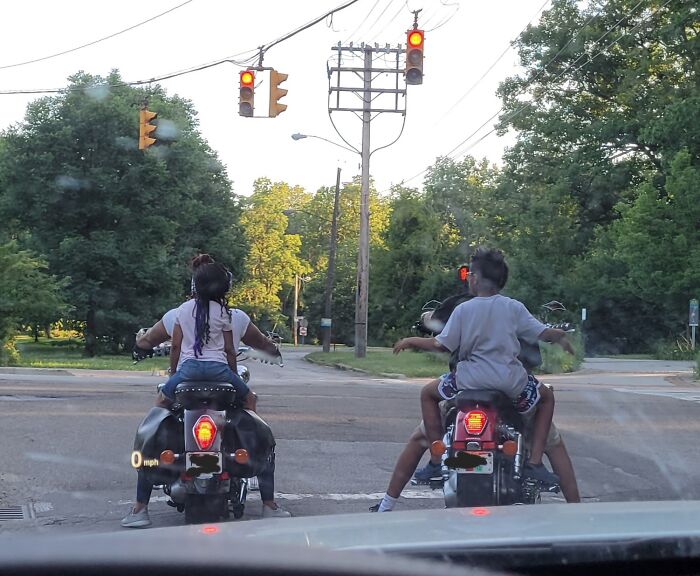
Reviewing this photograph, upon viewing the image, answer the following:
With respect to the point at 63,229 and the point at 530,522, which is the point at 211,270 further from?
the point at 63,229

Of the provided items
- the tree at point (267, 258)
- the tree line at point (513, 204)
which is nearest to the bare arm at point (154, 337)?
the tree line at point (513, 204)

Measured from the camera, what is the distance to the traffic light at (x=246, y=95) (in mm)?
17609

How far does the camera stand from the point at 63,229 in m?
43.6

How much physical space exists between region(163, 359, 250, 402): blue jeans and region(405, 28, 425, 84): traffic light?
436 inches

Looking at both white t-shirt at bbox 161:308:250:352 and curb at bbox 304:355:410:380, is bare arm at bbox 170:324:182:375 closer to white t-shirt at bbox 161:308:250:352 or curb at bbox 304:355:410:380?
white t-shirt at bbox 161:308:250:352

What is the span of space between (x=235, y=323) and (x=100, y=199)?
38.4m

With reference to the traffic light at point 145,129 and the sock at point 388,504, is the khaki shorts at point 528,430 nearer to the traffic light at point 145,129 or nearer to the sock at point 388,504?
the sock at point 388,504

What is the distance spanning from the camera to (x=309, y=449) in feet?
31.0

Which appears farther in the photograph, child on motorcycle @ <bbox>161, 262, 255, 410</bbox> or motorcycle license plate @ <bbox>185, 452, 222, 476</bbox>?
child on motorcycle @ <bbox>161, 262, 255, 410</bbox>

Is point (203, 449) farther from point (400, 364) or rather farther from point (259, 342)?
point (400, 364)

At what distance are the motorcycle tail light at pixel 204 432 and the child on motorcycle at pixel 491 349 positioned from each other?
113cm

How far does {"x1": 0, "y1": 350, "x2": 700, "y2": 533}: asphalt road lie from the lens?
716 centimetres

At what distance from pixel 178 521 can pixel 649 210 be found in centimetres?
3469

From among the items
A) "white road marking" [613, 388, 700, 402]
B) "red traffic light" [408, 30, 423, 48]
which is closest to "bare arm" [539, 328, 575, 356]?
"white road marking" [613, 388, 700, 402]
